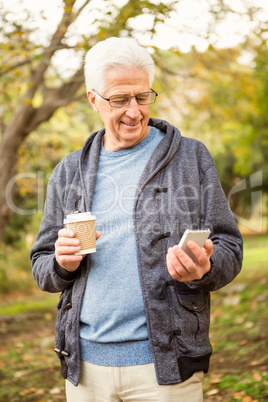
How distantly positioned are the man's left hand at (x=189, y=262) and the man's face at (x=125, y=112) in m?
0.69

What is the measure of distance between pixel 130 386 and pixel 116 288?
0.41m

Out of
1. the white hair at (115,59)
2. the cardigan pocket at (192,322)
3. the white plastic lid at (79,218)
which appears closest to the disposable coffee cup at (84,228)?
the white plastic lid at (79,218)

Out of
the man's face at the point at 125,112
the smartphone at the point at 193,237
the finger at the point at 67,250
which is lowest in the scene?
the finger at the point at 67,250

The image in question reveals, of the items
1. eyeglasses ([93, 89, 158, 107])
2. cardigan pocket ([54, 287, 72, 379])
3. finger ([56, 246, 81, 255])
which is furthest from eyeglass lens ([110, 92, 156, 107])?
cardigan pocket ([54, 287, 72, 379])

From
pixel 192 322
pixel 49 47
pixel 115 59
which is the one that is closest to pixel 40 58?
pixel 49 47

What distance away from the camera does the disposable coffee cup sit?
1.95 metres

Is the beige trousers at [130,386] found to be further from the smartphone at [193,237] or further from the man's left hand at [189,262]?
the smartphone at [193,237]

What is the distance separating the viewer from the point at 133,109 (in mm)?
2195

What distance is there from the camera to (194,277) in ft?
6.08

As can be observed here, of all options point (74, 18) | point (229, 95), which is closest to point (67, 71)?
point (74, 18)

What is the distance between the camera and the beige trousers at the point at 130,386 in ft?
6.48

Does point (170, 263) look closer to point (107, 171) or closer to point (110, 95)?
point (107, 171)

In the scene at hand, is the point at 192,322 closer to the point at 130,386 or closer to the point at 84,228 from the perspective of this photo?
the point at 130,386

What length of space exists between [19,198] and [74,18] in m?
9.80
